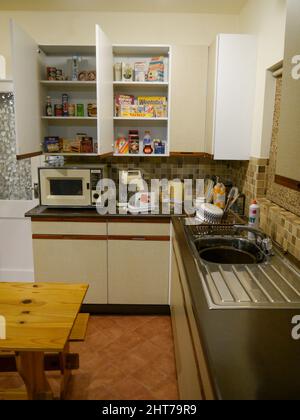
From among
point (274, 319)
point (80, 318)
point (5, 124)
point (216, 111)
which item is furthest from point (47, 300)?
point (5, 124)

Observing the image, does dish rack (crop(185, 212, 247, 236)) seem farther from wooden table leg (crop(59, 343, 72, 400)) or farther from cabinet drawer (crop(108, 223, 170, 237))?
wooden table leg (crop(59, 343, 72, 400))

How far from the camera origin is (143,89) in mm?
2854

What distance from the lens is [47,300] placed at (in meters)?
1.50

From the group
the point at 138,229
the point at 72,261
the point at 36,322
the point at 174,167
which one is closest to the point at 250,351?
the point at 36,322

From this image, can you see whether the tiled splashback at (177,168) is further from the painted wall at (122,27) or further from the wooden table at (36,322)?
the wooden table at (36,322)

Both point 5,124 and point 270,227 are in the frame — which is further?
point 5,124

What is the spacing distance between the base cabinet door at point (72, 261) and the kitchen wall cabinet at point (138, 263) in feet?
0.26

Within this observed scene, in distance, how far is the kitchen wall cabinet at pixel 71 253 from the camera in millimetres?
2516

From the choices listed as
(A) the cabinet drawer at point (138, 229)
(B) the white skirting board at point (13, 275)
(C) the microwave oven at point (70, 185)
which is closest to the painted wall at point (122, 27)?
(C) the microwave oven at point (70, 185)

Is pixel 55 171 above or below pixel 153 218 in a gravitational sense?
above

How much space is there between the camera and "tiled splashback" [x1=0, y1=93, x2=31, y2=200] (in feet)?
9.84

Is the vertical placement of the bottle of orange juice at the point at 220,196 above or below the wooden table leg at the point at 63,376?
above
